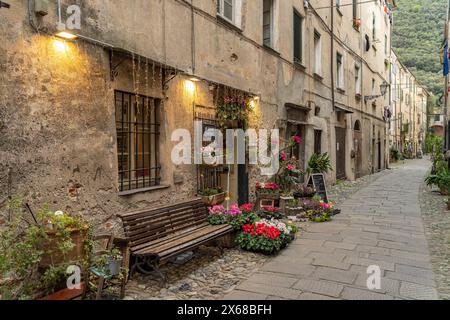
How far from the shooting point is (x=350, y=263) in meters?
4.91

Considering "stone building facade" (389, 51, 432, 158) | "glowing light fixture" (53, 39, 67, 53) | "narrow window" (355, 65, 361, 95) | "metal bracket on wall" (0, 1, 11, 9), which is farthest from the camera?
"stone building facade" (389, 51, 432, 158)

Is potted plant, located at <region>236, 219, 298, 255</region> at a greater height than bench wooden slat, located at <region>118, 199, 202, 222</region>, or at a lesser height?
lesser

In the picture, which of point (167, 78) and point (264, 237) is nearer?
point (264, 237)

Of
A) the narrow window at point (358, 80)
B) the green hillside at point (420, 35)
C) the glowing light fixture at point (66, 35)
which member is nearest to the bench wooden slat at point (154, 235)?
the glowing light fixture at point (66, 35)

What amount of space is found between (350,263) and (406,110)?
1798 inches

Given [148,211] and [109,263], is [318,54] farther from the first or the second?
[109,263]

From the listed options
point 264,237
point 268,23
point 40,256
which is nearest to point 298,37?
point 268,23

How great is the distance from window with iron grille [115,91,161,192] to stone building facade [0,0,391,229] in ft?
0.05

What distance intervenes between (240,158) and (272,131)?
1720 mm

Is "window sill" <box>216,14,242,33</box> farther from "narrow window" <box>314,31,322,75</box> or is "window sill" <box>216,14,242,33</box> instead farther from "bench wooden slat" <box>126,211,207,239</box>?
"narrow window" <box>314,31,322,75</box>

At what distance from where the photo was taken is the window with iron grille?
17.3ft

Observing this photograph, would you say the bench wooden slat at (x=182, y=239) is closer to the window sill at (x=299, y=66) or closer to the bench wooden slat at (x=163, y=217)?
the bench wooden slat at (x=163, y=217)

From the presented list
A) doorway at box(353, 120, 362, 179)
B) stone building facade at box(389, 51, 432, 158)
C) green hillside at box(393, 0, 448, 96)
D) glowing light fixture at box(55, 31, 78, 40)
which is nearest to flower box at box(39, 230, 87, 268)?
glowing light fixture at box(55, 31, 78, 40)

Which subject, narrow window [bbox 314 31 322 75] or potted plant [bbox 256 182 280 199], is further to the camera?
narrow window [bbox 314 31 322 75]
